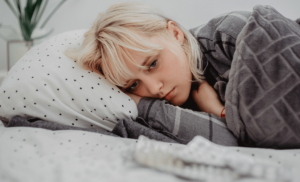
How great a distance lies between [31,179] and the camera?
12.6 inches

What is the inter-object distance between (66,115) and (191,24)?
1003 mm

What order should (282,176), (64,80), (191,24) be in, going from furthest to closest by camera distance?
(191,24) < (64,80) < (282,176)

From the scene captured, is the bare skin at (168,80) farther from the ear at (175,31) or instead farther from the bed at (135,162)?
the bed at (135,162)

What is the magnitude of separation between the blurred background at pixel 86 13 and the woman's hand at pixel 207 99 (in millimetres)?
602

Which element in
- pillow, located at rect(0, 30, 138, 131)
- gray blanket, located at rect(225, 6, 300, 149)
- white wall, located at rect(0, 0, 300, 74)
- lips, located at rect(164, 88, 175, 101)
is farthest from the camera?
white wall, located at rect(0, 0, 300, 74)

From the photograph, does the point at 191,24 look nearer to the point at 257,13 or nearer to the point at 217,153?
the point at 257,13

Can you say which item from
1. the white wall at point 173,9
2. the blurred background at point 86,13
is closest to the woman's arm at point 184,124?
the white wall at point 173,9

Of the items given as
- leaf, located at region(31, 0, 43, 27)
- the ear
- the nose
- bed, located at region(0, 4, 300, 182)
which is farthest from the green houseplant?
the nose

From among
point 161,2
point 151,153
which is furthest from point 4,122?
point 161,2

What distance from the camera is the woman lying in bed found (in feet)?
2.13

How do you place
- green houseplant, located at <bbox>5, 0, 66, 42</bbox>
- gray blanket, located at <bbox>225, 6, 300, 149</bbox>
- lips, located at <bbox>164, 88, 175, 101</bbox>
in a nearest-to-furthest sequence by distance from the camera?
gray blanket, located at <bbox>225, 6, 300, 149</bbox>, lips, located at <bbox>164, 88, 175, 101</bbox>, green houseplant, located at <bbox>5, 0, 66, 42</bbox>

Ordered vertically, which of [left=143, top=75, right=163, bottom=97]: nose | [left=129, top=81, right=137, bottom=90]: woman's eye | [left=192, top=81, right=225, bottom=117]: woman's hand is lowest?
[left=192, top=81, right=225, bottom=117]: woman's hand

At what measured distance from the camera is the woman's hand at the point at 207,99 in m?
0.68

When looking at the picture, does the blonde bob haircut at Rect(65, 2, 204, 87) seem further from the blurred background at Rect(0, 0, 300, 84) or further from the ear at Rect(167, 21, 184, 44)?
the blurred background at Rect(0, 0, 300, 84)
